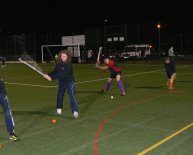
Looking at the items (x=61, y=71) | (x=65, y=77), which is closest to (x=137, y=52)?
(x=65, y=77)

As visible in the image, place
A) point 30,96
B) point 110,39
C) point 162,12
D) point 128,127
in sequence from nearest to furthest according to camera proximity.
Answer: point 128,127
point 30,96
point 110,39
point 162,12

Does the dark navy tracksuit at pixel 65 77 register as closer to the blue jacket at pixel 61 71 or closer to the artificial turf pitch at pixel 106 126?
the blue jacket at pixel 61 71

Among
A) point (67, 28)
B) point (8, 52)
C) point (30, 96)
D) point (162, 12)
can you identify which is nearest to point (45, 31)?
point (67, 28)

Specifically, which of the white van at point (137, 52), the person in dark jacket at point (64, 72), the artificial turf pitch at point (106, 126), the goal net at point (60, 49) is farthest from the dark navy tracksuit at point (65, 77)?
the goal net at point (60, 49)

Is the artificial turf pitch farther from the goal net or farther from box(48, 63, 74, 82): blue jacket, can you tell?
the goal net

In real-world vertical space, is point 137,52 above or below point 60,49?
below

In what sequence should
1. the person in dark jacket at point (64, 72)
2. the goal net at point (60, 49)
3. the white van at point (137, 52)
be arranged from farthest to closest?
the goal net at point (60, 49) < the white van at point (137, 52) < the person in dark jacket at point (64, 72)

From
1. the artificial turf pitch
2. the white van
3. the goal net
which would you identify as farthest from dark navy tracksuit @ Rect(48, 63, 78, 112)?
the goal net

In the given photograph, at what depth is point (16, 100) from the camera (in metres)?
14.5

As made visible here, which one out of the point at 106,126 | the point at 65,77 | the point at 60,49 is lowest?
the point at 106,126

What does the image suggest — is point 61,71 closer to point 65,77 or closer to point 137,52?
point 65,77

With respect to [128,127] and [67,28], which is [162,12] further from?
[128,127]

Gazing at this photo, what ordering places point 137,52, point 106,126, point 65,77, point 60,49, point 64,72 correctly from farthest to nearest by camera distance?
point 60,49 → point 137,52 → point 65,77 → point 64,72 → point 106,126

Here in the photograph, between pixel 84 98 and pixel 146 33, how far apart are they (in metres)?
40.3
